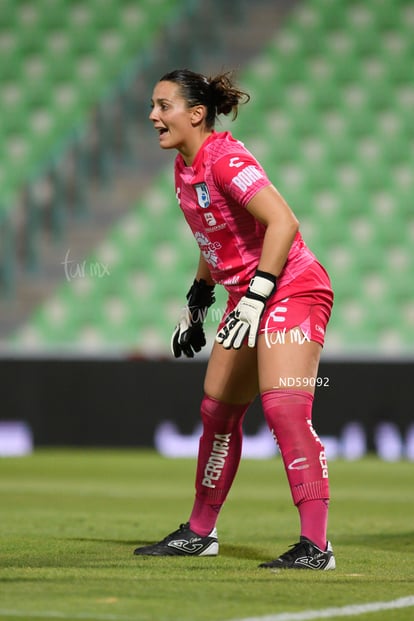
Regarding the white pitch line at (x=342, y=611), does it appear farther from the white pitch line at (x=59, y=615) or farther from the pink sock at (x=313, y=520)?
the pink sock at (x=313, y=520)

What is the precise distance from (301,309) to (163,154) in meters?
10.3

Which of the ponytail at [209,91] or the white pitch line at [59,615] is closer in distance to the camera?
the white pitch line at [59,615]

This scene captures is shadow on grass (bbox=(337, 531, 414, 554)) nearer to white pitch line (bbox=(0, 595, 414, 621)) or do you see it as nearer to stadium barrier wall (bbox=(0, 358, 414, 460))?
white pitch line (bbox=(0, 595, 414, 621))

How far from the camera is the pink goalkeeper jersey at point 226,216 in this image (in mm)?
4703

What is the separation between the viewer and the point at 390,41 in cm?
1500

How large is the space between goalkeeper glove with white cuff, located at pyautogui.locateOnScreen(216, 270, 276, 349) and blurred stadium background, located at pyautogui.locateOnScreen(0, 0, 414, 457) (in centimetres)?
780

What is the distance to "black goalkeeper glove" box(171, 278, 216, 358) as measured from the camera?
17.9 feet

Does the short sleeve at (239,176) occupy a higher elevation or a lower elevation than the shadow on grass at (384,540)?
higher

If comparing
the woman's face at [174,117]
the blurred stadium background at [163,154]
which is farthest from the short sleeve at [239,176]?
the blurred stadium background at [163,154]

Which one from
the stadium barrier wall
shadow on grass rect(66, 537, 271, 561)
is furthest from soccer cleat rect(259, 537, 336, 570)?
the stadium barrier wall

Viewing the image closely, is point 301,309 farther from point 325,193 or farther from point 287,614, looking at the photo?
point 325,193

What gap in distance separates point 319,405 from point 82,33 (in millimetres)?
6351

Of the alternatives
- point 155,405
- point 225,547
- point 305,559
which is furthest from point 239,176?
point 155,405

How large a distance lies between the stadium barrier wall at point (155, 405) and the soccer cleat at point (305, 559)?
22.1 feet
